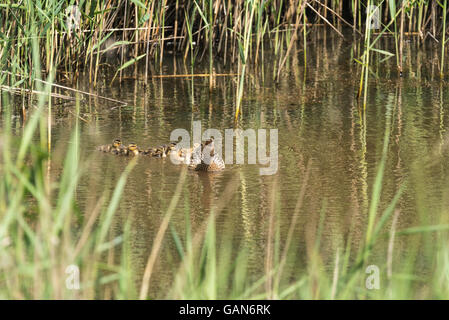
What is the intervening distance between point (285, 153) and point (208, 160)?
688 mm

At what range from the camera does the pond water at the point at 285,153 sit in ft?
15.4

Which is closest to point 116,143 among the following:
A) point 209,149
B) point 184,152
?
point 184,152

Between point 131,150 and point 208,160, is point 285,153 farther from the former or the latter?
point 131,150

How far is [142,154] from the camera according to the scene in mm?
6324

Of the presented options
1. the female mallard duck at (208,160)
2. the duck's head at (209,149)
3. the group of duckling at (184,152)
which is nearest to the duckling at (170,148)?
the group of duckling at (184,152)

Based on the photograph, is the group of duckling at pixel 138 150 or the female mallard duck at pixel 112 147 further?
the female mallard duck at pixel 112 147

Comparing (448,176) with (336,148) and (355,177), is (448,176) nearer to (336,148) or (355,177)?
(355,177)

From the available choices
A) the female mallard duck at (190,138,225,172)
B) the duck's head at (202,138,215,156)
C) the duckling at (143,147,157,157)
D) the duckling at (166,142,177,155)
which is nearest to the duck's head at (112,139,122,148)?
the duckling at (143,147,157,157)

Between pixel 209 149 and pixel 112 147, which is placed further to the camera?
pixel 112 147

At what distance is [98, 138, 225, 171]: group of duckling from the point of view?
5989mm

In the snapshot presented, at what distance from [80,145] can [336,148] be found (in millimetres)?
1948

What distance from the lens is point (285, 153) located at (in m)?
6.36

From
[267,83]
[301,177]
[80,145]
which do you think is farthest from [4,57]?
[267,83]

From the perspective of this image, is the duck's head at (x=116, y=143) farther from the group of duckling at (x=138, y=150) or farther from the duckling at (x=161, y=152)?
the duckling at (x=161, y=152)
